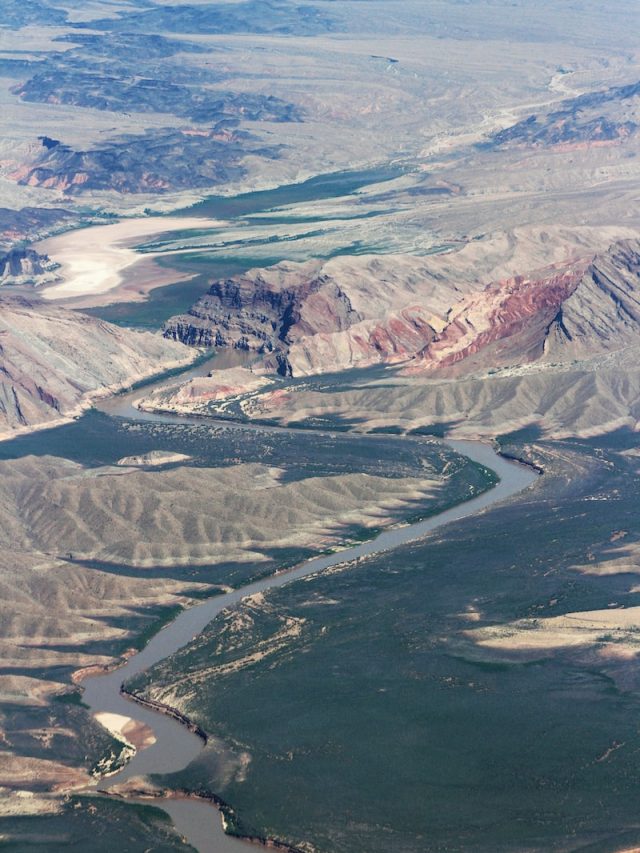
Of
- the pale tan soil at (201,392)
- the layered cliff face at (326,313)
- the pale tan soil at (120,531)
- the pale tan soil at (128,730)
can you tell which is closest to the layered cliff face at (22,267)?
the layered cliff face at (326,313)

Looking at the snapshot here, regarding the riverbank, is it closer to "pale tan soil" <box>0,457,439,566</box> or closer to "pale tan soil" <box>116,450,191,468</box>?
"pale tan soil" <box>0,457,439,566</box>

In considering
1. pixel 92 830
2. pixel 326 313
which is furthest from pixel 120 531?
pixel 326 313

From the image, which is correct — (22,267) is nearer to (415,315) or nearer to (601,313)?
(415,315)

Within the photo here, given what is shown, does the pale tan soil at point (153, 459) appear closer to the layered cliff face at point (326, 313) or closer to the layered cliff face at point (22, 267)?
the layered cliff face at point (326, 313)

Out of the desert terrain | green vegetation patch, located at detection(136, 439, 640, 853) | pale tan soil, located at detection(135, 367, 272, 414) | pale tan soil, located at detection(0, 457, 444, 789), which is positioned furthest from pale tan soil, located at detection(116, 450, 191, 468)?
green vegetation patch, located at detection(136, 439, 640, 853)

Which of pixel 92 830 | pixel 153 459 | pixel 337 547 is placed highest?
pixel 92 830

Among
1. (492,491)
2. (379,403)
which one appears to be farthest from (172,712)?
(379,403)
